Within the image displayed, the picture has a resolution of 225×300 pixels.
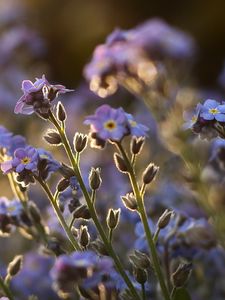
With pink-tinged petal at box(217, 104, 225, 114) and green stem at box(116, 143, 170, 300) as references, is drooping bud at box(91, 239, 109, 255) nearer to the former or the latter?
green stem at box(116, 143, 170, 300)

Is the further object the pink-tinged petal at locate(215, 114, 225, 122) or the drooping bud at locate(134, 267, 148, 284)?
the pink-tinged petal at locate(215, 114, 225, 122)

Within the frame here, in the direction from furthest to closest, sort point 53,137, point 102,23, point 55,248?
point 102,23
point 55,248
point 53,137

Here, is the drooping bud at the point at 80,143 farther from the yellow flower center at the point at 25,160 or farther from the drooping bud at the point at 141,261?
the drooping bud at the point at 141,261

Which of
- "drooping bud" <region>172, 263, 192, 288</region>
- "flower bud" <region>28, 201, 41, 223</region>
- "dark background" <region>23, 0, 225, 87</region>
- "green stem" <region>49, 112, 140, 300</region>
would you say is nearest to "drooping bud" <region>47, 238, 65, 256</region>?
"flower bud" <region>28, 201, 41, 223</region>

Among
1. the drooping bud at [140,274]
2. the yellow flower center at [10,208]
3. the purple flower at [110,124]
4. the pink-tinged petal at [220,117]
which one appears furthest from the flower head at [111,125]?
the yellow flower center at [10,208]

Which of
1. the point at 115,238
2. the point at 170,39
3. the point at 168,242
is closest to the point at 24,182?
the point at 168,242

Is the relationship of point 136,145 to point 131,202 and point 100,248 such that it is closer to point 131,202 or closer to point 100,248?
point 131,202

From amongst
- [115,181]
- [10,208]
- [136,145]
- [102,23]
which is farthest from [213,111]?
[102,23]

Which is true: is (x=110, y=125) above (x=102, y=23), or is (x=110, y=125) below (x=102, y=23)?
above

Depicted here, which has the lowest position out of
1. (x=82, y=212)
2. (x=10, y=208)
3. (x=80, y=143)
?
(x=10, y=208)
